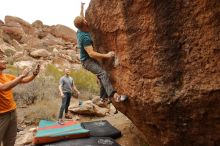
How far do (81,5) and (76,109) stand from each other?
5.82 meters

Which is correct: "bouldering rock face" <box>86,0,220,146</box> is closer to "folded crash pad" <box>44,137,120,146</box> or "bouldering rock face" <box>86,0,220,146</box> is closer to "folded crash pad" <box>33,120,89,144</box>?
"folded crash pad" <box>44,137,120,146</box>

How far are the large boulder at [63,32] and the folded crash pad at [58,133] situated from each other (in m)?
30.3

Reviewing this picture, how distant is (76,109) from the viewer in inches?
429

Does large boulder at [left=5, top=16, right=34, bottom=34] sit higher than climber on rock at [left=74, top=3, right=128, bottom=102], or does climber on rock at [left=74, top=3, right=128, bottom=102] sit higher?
large boulder at [left=5, top=16, right=34, bottom=34]

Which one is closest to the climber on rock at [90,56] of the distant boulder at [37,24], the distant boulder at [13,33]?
the distant boulder at [13,33]

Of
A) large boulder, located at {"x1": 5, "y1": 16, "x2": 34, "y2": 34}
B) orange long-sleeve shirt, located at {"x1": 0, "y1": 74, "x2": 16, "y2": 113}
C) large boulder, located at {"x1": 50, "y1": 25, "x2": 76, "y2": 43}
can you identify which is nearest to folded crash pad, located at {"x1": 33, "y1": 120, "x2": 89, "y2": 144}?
orange long-sleeve shirt, located at {"x1": 0, "y1": 74, "x2": 16, "y2": 113}

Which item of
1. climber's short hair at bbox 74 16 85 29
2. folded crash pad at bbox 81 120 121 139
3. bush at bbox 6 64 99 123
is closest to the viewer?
climber's short hair at bbox 74 16 85 29

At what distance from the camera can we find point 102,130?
7695mm

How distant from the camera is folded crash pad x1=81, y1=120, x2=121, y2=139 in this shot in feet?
24.2

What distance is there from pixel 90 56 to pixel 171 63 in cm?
170

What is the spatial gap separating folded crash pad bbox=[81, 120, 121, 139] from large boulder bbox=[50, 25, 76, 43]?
2988 centimetres

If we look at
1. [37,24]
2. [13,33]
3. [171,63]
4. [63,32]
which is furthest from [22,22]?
[171,63]

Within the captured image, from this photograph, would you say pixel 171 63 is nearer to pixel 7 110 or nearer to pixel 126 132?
pixel 7 110

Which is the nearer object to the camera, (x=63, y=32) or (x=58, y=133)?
(x=58, y=133)
